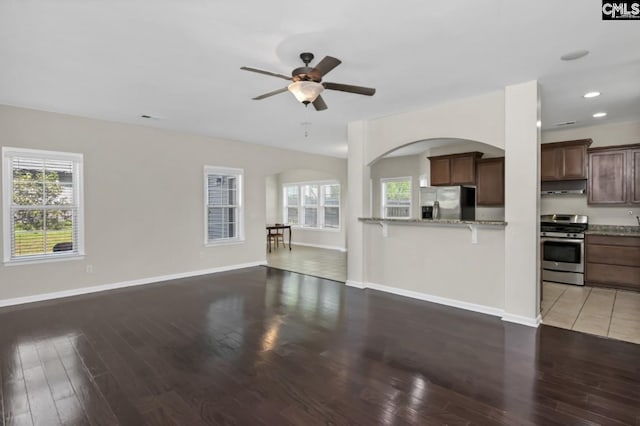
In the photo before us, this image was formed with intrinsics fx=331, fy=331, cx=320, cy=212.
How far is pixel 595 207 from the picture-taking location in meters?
5.77

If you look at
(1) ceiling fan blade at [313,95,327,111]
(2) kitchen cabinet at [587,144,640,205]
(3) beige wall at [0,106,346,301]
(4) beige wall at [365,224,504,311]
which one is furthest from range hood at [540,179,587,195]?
(3) beige wall at [0,106,346,301]

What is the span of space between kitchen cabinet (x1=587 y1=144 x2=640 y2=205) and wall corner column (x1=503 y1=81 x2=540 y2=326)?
286cm

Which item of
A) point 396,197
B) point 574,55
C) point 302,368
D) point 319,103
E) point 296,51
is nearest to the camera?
point 302,368

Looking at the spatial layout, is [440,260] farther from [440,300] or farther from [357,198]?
[357,198]

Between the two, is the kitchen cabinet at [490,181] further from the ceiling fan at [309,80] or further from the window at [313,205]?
the ceiling fan at [309,80]

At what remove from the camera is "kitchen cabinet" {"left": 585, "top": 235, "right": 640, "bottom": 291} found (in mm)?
5039

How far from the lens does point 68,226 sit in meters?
5.00

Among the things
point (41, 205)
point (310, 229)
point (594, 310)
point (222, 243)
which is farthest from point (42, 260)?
point (594, 310)

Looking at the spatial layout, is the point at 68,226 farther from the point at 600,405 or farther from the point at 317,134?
the point at 600,405

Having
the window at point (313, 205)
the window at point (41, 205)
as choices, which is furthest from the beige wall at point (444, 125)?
the window at point (313, 205)

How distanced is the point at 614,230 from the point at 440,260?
3254 mm

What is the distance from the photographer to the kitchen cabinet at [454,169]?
6602 millimetres

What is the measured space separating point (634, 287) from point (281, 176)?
9134mm

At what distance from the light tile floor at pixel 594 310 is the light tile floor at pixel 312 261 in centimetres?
311
